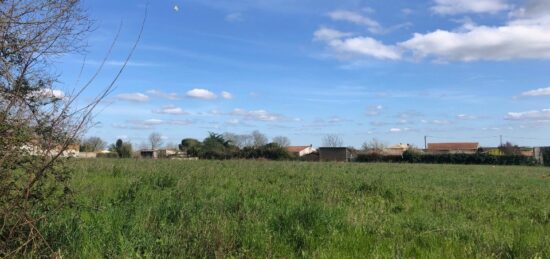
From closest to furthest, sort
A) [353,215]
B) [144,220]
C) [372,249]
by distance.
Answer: [372,249]
[144,220]
[353,215]

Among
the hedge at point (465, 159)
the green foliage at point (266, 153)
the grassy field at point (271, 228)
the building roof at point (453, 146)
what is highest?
the building roof at point (453, 146)

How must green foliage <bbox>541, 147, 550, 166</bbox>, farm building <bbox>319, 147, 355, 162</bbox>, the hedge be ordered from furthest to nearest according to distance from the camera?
farm building <bbox>319, 147, 355, 162</bbox>, green foliage <bbox>541, 147, 550, 166</bbox>, the hedge

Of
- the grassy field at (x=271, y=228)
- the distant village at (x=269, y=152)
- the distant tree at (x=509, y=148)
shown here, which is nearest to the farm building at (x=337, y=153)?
the distant village at (x=269, y=152)

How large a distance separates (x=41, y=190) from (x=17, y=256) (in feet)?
2.62

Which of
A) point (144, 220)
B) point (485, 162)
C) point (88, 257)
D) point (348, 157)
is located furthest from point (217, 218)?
point (348, 157)

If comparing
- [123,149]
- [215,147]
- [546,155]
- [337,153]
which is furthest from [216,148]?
[546,155]

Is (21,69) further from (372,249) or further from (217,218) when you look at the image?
(372,249)

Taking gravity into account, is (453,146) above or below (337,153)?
above

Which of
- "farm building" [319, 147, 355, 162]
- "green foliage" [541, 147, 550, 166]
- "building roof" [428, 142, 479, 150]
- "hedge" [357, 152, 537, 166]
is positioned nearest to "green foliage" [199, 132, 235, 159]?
"farm building" [319, 147, 355, 162]

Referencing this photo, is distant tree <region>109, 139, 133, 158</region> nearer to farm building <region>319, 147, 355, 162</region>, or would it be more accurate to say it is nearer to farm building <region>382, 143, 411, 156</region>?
farm building <region>319, 147, 355, 162</region>

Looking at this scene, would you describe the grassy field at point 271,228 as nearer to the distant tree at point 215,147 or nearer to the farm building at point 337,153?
the distant tree at point 215,147

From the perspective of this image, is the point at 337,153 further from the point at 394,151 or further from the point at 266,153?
the point at 394,151

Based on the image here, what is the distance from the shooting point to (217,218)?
26.8 ft

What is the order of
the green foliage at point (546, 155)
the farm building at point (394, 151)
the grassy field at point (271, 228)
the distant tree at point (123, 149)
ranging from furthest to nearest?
the farm building at point (394, 151) < the green foliage at point (546, 155) < the distant tree at point (123, 149) < the grassy field at point (271, 228)
